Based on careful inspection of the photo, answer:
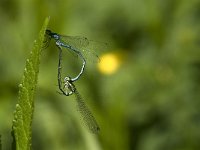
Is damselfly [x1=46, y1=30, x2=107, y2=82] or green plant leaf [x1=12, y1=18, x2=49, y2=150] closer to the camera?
green plant leaf [x1=12, y1=18, x2=49, y2=150]

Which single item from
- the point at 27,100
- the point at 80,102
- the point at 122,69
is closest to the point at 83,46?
the point at 80,102

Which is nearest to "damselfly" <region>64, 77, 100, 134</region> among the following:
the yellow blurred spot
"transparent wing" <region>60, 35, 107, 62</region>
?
"transparent wing" <region>60, 35, 107, 62</region>

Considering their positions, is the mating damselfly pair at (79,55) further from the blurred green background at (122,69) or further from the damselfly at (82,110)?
the blurred green background at (122,69)

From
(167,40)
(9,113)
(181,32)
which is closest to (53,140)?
(9,113)

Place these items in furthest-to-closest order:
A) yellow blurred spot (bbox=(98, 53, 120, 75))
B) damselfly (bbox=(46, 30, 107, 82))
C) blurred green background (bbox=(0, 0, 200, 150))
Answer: yellow blurred spot (bbox=(98, 53, 120, 75))
blurred green background (bbox=(0, 0, 200, 150))
damselfly (bbox=(46, 30, 107, 82))

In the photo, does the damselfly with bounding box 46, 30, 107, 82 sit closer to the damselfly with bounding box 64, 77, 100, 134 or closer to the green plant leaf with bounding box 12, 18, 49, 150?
the damselfly with bounding box 64, 77, 100, 134

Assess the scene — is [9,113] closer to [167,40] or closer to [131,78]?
[131,78]

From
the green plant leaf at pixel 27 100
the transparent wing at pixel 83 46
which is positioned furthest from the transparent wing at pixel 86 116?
the green plant leaf at pixel 27 100

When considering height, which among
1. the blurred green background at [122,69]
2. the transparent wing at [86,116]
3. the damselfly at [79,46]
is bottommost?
the transparent wing at [86,116]
